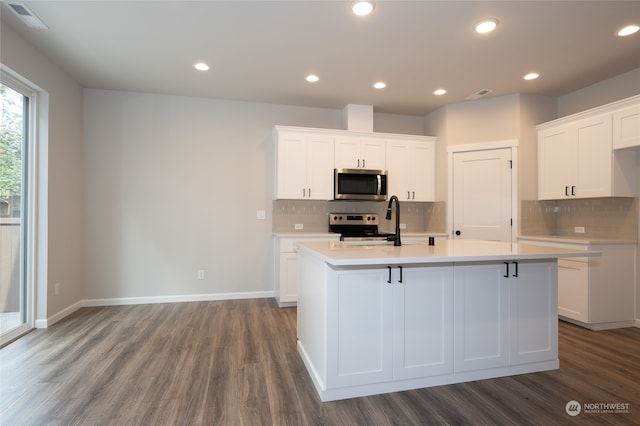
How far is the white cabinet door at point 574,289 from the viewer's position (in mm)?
3344

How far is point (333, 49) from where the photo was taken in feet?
10.0

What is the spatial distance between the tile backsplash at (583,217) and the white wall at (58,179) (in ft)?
18.0

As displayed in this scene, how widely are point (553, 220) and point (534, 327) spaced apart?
8.54ft

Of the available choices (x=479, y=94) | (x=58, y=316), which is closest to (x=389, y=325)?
(x=479, y=94)

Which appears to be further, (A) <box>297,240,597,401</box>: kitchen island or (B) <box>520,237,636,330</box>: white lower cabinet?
(B) <box>520,237,636,330</box>: white lower cabinet

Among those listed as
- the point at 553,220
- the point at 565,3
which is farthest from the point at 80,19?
the point at 553,220

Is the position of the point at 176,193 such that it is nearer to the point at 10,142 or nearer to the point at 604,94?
the point at 10,142

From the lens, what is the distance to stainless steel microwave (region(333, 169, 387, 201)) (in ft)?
14.4

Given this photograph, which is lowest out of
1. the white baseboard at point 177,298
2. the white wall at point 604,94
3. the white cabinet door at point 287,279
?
the white baseboard at point 177,298

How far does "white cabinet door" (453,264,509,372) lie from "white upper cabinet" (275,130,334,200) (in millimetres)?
2455

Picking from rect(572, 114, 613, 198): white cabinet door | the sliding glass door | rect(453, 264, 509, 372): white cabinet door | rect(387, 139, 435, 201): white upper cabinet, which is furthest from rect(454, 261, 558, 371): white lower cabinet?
the sliding glass door

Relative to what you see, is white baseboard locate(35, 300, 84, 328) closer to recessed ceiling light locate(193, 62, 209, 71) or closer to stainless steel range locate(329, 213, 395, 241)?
recessed ceiling light locate(193, 62, 209, 71)

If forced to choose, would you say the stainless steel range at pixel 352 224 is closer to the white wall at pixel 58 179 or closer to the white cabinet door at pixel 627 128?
the white cabinet door at pixel 627 128

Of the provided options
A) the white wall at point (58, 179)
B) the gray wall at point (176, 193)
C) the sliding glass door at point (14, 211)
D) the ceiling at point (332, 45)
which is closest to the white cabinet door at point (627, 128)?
the ceiling at point (332, 45)
